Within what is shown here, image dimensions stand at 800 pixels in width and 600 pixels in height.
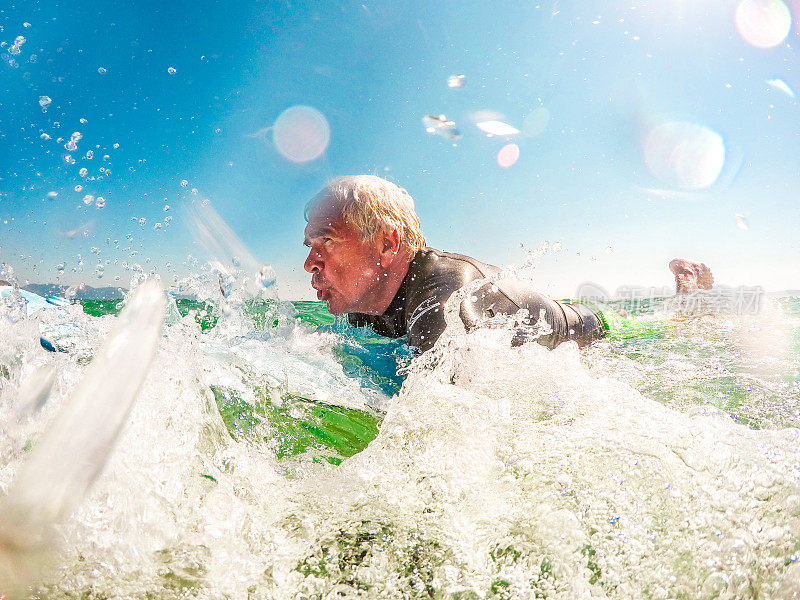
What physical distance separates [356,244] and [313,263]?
0.29 meters

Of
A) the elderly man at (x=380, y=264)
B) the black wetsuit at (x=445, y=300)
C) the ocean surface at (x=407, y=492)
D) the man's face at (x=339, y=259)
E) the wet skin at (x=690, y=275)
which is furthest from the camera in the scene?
the wet skin at (x=690, y=275)

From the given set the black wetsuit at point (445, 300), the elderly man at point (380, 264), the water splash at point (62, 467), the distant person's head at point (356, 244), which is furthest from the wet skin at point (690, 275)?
the water splash at point (62, 467)

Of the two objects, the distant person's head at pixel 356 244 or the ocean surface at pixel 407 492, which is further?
the distant person's head at pixel 356 244

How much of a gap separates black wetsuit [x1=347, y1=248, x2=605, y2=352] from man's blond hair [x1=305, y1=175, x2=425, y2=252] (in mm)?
224

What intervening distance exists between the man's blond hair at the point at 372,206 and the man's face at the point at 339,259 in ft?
0.20

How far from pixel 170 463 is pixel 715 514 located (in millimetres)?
1255

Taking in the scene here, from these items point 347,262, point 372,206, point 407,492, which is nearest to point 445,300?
point 347,262

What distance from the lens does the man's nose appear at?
280 centimetres

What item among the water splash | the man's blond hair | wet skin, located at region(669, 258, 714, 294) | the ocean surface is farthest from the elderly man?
wet skin, located at region(669, 258, 714, 294)

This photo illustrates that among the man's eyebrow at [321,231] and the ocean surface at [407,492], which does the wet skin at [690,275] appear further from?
the man's eyebrow at [321,231]

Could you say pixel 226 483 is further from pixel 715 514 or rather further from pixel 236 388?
pixel 715 514

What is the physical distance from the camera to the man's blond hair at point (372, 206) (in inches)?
109

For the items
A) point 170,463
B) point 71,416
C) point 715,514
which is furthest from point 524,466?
point 71,416

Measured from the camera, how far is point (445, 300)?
7.80ft
